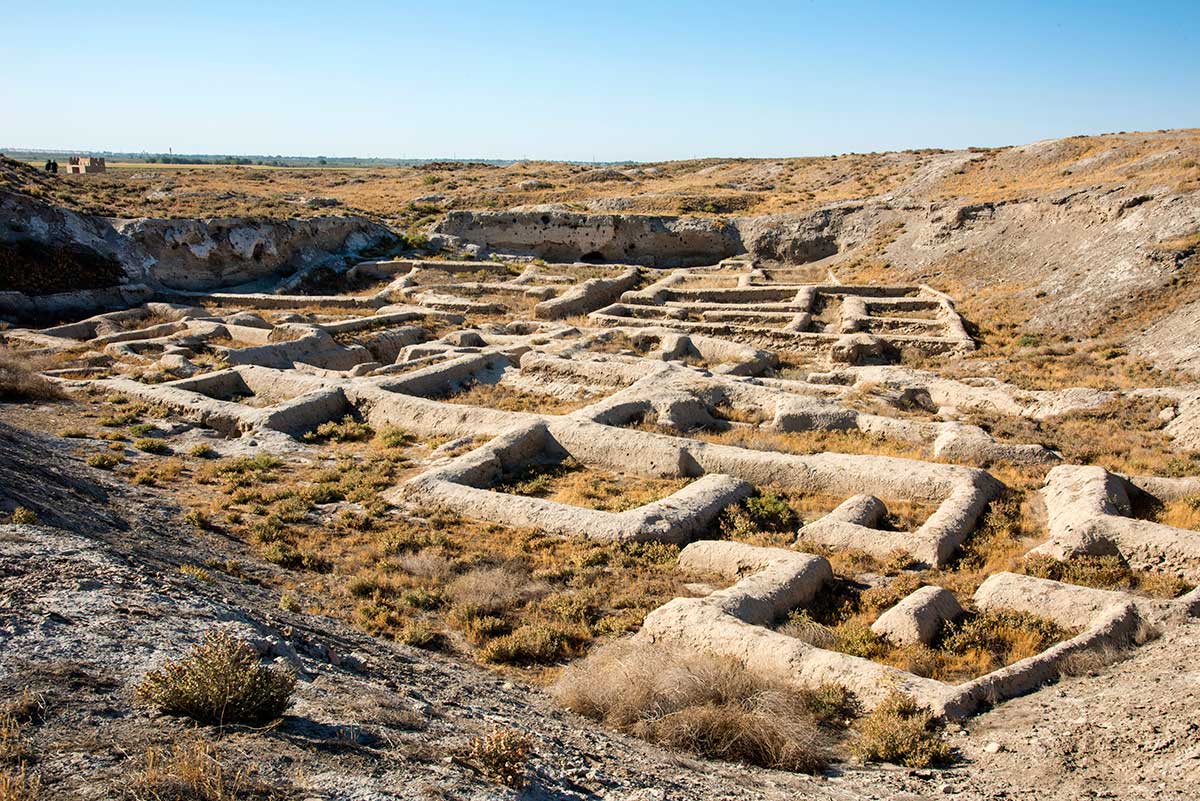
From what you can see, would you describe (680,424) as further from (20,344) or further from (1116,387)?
(20,344)

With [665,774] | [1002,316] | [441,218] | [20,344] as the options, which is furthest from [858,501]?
[441,218]

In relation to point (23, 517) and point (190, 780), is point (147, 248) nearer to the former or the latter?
point (23, 517)

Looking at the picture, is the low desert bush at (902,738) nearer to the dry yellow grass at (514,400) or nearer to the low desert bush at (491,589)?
the low desert bush at (491,589)

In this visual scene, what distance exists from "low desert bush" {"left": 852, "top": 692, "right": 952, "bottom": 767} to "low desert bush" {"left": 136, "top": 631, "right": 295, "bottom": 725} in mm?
3720

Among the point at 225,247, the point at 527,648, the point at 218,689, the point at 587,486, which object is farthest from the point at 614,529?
the point at 225,247

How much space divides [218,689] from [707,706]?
10.3ft

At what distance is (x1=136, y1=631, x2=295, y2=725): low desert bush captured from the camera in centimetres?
436

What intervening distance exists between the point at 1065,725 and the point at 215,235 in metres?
29.0

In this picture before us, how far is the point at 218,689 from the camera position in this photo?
14.4ft

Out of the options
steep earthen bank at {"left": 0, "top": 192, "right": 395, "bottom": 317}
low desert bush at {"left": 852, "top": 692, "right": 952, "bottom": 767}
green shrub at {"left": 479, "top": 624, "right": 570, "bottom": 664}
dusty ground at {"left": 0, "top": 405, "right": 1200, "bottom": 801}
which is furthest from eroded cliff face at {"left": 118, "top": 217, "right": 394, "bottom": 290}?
low desert bush at {"left": 852, "top": 692, "right": 952, "bottom": 767}

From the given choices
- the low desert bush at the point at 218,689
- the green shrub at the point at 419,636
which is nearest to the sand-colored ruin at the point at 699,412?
the green shrub at the point at 419,636

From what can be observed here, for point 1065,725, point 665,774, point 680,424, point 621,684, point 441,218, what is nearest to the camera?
point 665,774

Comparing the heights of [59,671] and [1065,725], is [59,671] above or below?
above

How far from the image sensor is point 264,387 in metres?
15.7
